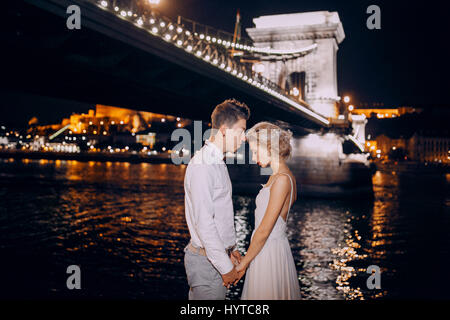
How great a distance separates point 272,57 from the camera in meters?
45.0

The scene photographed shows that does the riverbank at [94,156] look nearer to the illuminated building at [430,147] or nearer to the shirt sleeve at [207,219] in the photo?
the illuminated building at [430,147]

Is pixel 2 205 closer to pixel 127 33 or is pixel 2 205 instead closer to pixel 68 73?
pixel 68 73

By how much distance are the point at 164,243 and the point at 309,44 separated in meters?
34.3

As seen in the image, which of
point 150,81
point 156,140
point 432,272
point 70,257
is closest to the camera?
point 432,272

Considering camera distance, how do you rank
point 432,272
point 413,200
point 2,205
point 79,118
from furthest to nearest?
point 79,118, point 413,200, point 2,205, point 432,272

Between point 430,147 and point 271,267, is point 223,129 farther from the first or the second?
point 430,147

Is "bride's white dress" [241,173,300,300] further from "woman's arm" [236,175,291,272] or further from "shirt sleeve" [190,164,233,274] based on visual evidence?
"shirt sleeve" [190,164,233,274]

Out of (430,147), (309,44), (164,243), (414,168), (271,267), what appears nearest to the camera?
(271,267)

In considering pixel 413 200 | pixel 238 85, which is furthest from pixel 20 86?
pixel 413 200

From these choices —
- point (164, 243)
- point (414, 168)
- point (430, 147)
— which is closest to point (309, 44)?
point (164, 243)

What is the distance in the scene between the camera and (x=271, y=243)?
3926 mm

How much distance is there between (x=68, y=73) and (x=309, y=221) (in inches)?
476

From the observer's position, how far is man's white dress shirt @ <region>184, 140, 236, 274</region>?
347 cm

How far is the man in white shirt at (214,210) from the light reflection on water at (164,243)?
5.65m
